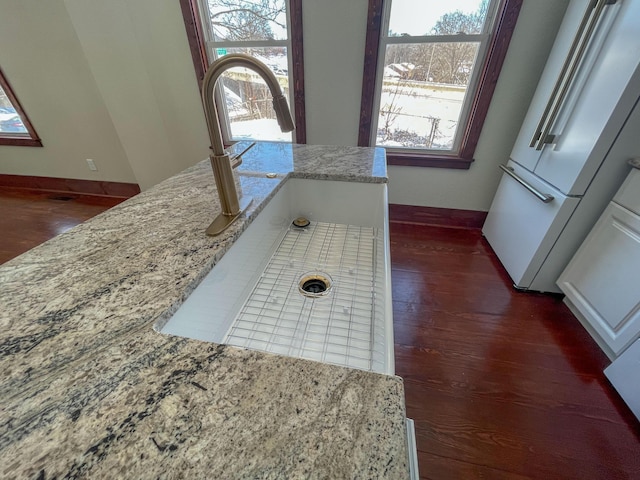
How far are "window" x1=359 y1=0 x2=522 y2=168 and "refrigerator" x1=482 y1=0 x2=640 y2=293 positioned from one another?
0.35 m

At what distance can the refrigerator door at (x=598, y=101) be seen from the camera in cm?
110

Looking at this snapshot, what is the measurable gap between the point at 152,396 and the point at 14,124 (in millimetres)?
4364

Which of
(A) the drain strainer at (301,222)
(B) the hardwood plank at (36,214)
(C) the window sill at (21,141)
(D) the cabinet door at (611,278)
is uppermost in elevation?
(A) the drain strainer at (301,222)

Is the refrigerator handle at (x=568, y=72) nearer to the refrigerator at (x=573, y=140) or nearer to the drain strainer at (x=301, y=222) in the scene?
the refrigerator at (x=573, y=140)

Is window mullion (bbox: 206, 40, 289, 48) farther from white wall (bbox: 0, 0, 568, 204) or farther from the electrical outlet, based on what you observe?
the electrical outlet

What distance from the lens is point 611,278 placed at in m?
1.29

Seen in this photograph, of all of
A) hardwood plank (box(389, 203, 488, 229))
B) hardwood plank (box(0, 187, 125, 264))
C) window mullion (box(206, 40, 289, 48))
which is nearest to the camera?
window mullion (box(206, 40, 289, 48))

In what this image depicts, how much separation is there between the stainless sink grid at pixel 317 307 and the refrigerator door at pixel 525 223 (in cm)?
117

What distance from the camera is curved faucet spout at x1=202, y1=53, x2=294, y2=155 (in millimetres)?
564

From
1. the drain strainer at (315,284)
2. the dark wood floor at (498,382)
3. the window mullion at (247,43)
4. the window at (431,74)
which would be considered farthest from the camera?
the window mullion at (247,43)

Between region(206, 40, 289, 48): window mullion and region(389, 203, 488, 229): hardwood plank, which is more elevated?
region(206, 40, 289, 48): window mullion

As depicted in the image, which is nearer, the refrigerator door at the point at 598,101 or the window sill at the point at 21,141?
the refrigerator door at the point at 598,101

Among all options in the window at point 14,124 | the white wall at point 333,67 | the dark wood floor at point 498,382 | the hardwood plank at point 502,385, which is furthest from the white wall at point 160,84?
the hardwood plank at point 502,385

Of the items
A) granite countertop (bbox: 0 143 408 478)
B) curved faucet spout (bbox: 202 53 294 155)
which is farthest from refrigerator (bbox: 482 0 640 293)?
granite countertop (bbox: 0 143 408 478)
